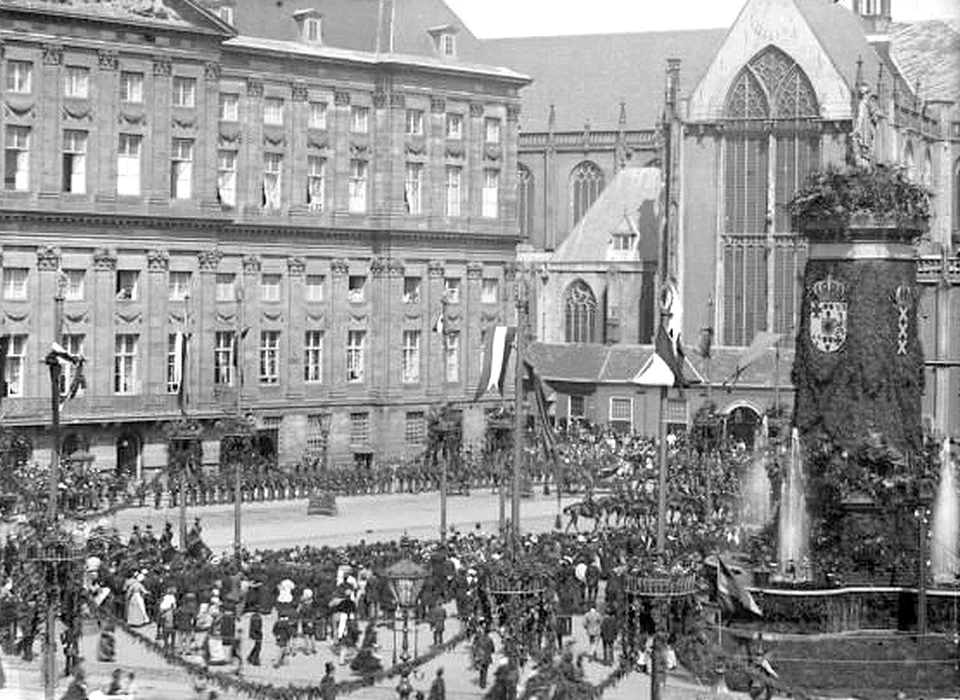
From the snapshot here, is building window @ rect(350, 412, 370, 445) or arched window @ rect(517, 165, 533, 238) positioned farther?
arched window @ rect(517, 165, 533, 238)

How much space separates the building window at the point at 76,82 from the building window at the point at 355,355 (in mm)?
16417

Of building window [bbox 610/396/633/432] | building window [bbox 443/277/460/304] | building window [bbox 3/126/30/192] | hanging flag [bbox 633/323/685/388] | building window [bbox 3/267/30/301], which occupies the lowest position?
building window [bbox 610/396/633/432]

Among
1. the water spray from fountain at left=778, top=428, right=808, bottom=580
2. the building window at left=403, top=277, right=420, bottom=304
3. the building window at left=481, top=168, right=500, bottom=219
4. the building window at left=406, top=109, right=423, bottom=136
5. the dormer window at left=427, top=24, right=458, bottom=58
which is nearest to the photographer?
the water spray from fountain at left=778, top=428, right=808, bottom=580

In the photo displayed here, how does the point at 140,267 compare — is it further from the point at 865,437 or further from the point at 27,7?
the point at 865,437

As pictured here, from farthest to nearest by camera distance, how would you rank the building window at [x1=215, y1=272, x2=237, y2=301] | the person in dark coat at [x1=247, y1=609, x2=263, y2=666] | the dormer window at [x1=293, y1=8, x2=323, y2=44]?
the dormer window at [x1=293, y1=8, x2=323, y2=44]
the building window at [x1=215, y1=272, x2=237, y2=301]
the person in dark coat at [x1=247, y1=609, x2=263, y2=666]

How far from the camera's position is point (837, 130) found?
118875 mm

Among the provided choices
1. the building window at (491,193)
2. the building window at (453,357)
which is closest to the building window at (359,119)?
the building window at (491,193)

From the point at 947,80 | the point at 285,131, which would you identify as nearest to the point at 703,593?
the point at 285,131

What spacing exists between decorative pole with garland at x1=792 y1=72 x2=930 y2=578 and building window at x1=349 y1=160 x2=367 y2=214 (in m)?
41.9

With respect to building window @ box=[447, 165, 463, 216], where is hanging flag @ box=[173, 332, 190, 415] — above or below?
below

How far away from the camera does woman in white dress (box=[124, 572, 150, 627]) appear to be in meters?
55.5

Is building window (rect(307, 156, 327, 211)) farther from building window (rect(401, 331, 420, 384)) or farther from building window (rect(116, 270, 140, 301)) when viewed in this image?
building window (rect(116, 270, 140, 301))

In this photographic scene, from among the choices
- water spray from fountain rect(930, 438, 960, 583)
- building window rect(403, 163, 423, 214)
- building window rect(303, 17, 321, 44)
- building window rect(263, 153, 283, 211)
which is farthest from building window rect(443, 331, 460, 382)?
water spray from fountain rect(930, 438, 960, 583)

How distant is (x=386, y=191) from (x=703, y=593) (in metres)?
50.5
